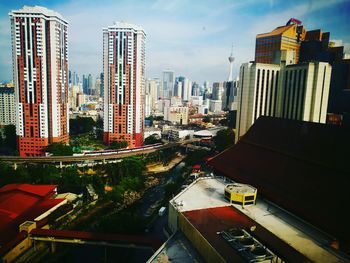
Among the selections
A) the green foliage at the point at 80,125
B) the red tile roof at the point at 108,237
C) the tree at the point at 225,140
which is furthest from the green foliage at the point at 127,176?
the green foliage at the point at 80,125

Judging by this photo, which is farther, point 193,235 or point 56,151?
point 56,151

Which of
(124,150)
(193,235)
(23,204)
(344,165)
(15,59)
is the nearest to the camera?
(193,235)

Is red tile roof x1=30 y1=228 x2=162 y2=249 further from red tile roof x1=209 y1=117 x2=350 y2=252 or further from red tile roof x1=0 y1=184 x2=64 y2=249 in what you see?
red tile roof x1=209 y1=117 x2=350 y2=252

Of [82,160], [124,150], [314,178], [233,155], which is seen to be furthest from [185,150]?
[314,178]

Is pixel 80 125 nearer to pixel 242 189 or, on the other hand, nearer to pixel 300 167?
pixel 242 189

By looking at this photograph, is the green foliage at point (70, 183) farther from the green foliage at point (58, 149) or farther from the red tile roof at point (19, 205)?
the green foliage at point (58, 149)

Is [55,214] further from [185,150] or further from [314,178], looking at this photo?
[185,150]

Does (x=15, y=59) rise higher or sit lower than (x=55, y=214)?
higher
